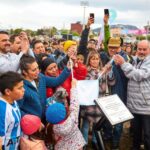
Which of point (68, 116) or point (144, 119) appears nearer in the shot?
point (68, 116)

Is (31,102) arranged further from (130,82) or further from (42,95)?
(130,82)

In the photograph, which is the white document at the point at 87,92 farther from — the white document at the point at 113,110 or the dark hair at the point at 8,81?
the dark hair at the point at 8,81

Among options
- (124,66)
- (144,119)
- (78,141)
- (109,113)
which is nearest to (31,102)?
(78,141)

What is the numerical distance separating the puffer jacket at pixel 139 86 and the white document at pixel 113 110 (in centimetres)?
53

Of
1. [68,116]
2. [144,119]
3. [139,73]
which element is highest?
[139,73]

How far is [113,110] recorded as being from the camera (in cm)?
452

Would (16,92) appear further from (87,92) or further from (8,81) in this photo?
(87,92)

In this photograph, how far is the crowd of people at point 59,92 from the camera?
11.4 feet

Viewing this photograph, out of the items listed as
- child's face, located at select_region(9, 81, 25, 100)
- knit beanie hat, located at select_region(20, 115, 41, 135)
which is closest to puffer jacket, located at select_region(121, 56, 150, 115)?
knit beanie hat, located at select_region(20, 115, 41, 135)

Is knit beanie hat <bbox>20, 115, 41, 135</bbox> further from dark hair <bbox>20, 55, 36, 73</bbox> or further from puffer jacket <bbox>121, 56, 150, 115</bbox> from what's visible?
puffer jacket <bbox>121, 56, 150, 115</bbox>

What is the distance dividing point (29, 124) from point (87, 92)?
1.56 m

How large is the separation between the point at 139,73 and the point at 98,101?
867 mm

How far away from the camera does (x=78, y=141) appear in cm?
418

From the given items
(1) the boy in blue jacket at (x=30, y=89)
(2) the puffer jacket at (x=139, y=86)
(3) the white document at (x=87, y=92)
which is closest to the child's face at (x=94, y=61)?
(3) the white document at (x=87, y=92)
